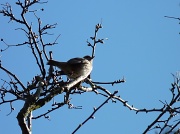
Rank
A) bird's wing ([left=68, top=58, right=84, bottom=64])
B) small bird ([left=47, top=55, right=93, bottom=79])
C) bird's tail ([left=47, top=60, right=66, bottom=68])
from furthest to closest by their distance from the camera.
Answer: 1. bird's wing ([left=68, top=58, right=84, bottom=64])
2. small bird ([left=47, top=55, right=93, bottom=79])
3. bird's tail ([left=47, top=60, right=66, bottom=68])

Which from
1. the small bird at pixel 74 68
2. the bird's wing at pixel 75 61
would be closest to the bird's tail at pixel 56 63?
the small bird at pixel 74 68

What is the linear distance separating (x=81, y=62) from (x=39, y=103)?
3303 mm

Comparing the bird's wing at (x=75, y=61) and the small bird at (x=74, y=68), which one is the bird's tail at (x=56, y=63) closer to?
the small bird at (x=74, y=68)

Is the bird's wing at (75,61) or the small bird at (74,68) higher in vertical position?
the bird's wing at (75,61)

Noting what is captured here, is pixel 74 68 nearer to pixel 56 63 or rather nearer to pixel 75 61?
pixel 75 61

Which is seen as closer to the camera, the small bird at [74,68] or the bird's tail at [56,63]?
the bird's tail at [56,63]

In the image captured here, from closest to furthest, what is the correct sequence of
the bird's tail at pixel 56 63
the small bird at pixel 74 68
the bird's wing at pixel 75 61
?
the bird's tail at pixel 56 63
the small bird at pixel 74 68
the bird's wing at pixel 75 61

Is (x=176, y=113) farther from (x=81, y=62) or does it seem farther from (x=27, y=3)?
(x=27, y=3)

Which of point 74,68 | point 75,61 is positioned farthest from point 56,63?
point 75,61

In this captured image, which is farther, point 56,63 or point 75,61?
point 75,61

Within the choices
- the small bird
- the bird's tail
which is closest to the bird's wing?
the small bird

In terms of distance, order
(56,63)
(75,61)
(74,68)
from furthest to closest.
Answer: (75,61) → (74,68) → (56,63)

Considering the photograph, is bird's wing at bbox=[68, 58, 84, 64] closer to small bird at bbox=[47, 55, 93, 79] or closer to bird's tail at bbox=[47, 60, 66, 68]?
small bird at bbox=[47, 55, 93, 79]

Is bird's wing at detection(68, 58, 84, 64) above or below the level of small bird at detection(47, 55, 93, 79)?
above
